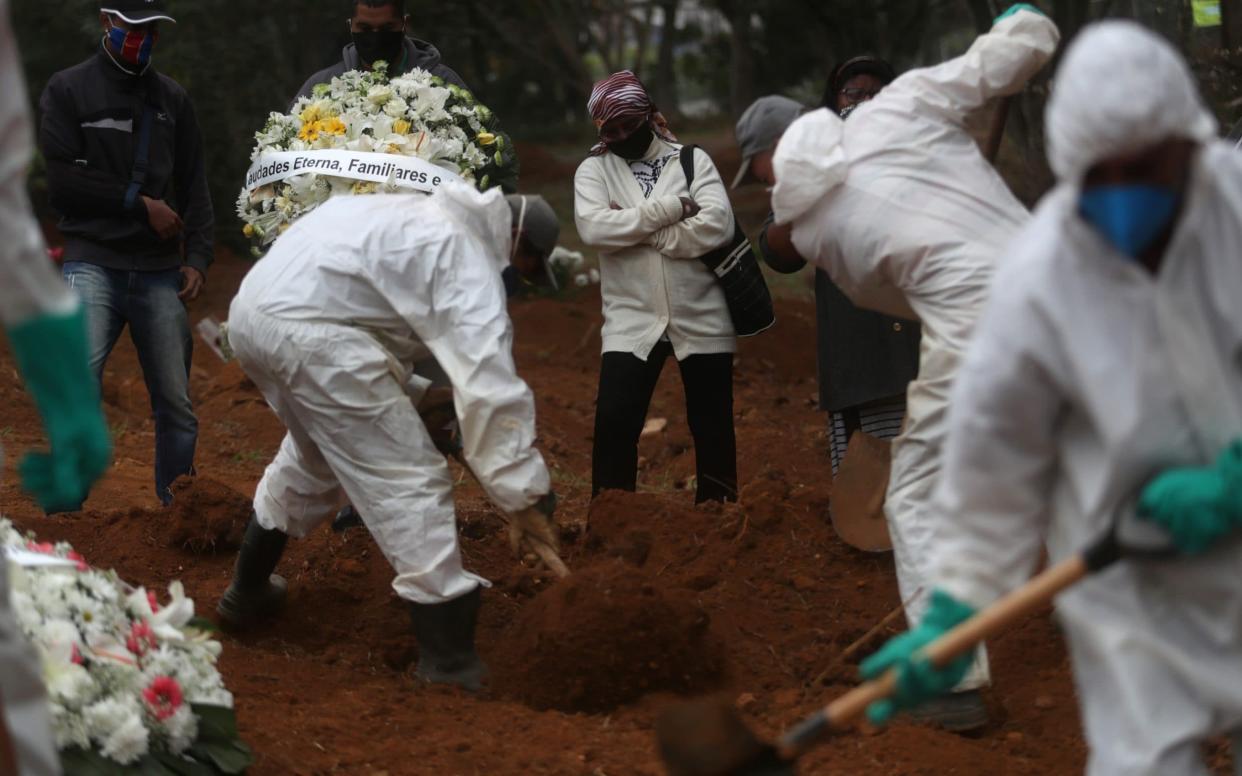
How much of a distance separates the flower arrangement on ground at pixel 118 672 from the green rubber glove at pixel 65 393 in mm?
682

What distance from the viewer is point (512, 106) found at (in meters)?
22.3

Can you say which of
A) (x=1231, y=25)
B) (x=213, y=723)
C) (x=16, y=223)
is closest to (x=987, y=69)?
(x=213, y=723)

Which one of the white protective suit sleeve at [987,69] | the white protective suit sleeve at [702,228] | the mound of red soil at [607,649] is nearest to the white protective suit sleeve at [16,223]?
the mound of red soil at [607,649]

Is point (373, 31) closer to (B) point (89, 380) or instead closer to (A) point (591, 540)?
(A) point (591, 540)

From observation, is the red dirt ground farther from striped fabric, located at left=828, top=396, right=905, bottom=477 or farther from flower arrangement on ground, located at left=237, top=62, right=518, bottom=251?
flower arrangement on ground, located at left=237, top=62, right=518, bottom=251

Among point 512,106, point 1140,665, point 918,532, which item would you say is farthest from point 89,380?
point 512,106

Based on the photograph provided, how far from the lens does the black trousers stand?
6574 mm

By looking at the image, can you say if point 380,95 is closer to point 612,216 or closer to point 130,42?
point 612,216

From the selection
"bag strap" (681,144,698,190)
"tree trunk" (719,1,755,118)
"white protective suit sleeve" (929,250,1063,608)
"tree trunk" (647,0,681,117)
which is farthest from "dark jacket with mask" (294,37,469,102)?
"tree trunk" (647,0,681,117)

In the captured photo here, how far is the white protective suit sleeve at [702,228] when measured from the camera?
21.1 feet

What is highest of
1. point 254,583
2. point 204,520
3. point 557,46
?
point 254,583

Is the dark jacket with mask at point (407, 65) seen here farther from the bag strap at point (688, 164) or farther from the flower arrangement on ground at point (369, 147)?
the bag strap at point (688, 164)

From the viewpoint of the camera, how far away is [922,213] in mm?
4770

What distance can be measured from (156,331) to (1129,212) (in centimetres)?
481
